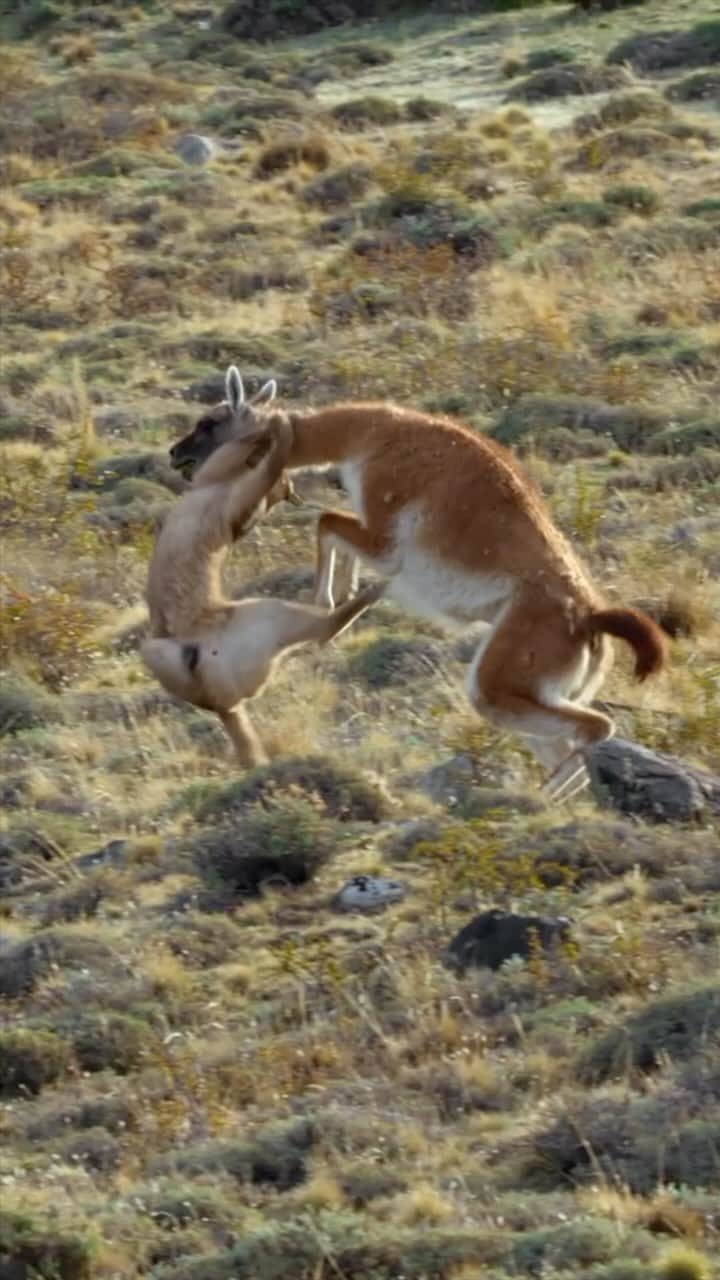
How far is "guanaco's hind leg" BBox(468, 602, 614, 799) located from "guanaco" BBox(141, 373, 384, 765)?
671 millimetres

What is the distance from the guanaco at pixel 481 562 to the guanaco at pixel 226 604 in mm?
98

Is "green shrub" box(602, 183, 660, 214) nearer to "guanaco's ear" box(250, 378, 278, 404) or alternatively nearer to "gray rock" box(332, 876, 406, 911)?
"guanaco's ear" box(250, 378, 278, 404)

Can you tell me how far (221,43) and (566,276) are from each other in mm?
19273

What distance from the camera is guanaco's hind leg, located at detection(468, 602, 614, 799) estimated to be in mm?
9500

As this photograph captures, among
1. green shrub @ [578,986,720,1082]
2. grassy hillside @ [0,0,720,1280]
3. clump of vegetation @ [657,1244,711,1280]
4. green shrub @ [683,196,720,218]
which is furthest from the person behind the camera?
green shrub @ [683,196,720,218]

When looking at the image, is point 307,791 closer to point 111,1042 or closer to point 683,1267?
point 111,1042

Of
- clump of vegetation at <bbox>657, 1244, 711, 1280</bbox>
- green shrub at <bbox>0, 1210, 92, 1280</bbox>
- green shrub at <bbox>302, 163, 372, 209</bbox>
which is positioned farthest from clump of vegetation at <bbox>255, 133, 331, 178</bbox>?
clump of vegetation at <bbox>657, 1244, 711, 1280</bbox>

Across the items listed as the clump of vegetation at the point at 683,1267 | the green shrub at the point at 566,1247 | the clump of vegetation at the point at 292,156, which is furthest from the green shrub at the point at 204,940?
the clump of vegetation at the point at 292,156

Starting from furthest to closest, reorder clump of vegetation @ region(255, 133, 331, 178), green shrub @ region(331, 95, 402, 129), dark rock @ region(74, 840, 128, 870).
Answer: green shrub @ region(331, 95, 402, 129) → clump of vegetation @ region(255, 133, 331, 178) → dark rock @ region(74, 840, 128, 870)

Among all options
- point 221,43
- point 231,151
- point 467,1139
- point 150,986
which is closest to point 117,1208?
point 467,1139

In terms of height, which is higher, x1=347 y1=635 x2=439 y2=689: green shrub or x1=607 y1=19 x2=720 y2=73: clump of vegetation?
x1=347 y1=635 x2=439 y2=689: green shrub

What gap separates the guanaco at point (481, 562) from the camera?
9.52 meters

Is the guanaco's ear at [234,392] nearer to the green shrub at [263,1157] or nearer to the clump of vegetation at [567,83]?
the green shrub at [263,1157]

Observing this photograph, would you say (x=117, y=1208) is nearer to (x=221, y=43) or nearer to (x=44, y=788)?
(x=44, y=788)
